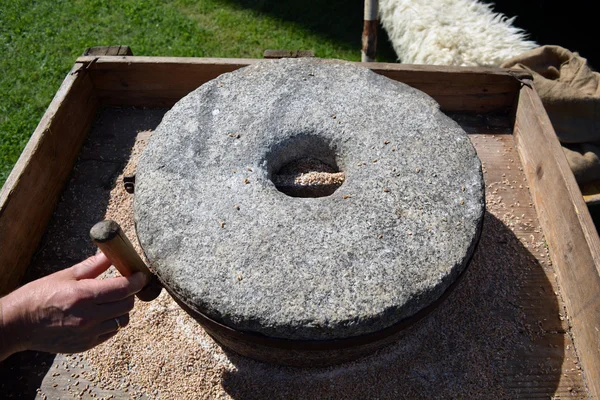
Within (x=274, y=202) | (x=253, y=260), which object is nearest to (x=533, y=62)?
(x=274, y=202)

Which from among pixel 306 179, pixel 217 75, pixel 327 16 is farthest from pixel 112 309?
pixel 327 16

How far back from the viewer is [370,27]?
3395mm

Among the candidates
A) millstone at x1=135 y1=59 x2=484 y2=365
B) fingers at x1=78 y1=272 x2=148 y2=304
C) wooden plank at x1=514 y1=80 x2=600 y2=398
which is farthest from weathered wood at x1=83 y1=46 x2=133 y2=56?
wooden plank at x1=514 y1=80 x2=600 y2=398

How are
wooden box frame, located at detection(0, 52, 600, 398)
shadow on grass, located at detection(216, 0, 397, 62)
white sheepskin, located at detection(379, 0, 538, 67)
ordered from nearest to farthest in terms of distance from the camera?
wooden box frame, located at detection(0, 52, 600, 398)
white sheepskin, located at detection(379, 0, 538, 67)
shadow on grass, located at detection(216, 0, 397, 62)

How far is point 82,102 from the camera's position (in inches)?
125

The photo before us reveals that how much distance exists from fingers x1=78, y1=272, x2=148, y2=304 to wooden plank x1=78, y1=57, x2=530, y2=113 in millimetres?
1689

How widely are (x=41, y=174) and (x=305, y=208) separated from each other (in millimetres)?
1598

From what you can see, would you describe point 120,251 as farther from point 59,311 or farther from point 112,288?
point 59,311

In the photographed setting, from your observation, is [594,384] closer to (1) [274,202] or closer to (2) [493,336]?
(2) [493,336]

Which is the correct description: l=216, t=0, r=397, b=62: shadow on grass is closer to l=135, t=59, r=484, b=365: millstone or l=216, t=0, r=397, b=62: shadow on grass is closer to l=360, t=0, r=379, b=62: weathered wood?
l=360, t=0, r=379, b=62: weathered wood

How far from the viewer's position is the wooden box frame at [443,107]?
2.32 metres

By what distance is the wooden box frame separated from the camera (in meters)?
2.32

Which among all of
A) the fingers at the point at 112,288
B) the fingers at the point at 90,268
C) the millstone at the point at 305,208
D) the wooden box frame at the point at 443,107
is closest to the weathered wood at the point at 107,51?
the wooden box frame at the point at 443,107

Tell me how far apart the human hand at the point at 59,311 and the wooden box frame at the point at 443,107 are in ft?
2.55
